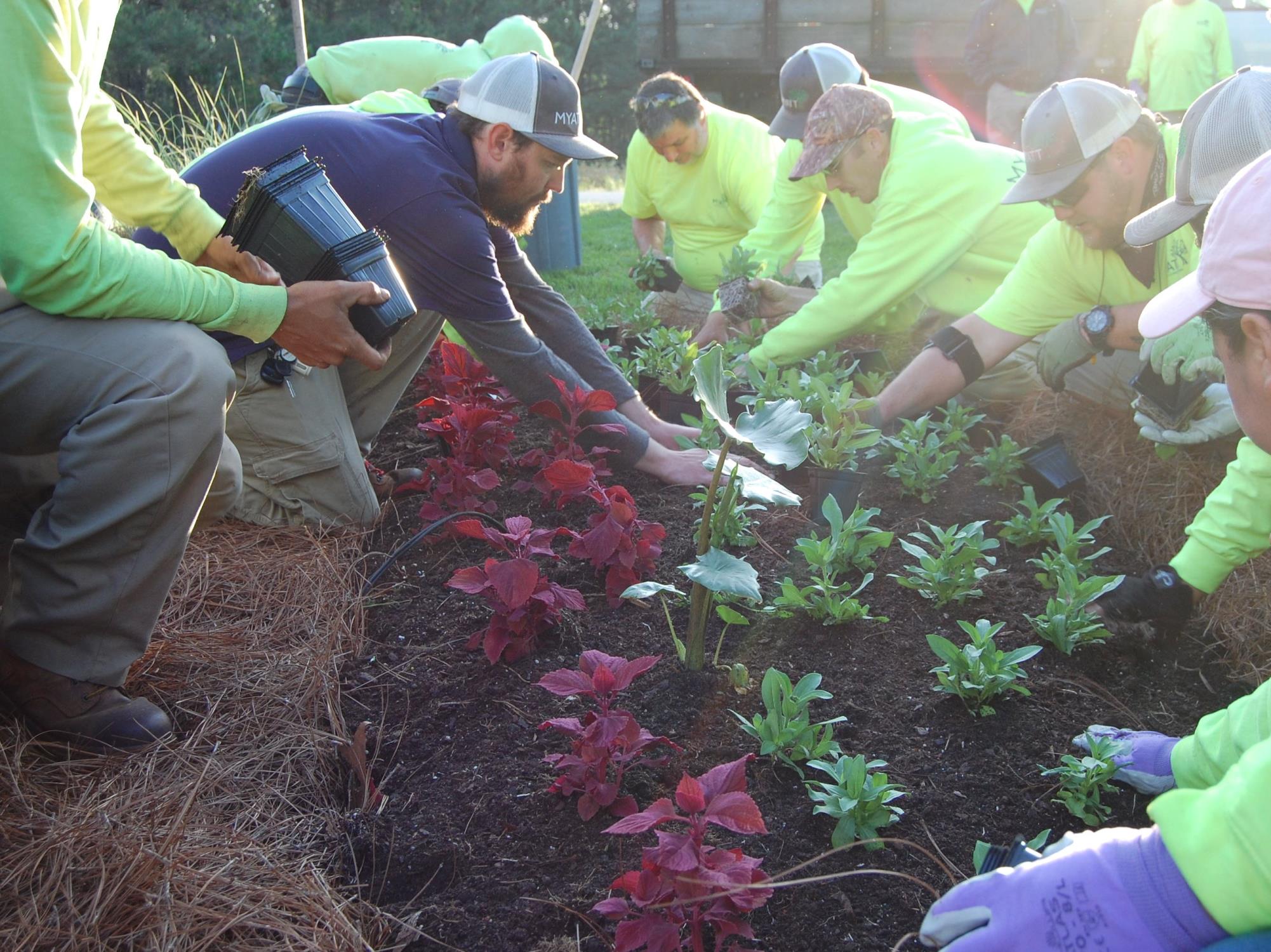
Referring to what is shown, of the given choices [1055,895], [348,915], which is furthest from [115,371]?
[1055,895]

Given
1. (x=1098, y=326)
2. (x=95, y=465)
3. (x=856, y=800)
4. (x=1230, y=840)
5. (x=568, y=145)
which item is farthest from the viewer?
(x=1098, y=326)

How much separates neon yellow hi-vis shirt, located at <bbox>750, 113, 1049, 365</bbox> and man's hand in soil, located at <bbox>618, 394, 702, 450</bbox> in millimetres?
708

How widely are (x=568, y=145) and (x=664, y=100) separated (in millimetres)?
2238

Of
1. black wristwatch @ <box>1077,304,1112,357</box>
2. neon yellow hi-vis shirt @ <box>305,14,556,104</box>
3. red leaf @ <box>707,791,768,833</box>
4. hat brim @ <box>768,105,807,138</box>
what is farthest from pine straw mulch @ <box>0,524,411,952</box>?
neon yellow hi-vis shirt @ <box>305,14,556,104</box>

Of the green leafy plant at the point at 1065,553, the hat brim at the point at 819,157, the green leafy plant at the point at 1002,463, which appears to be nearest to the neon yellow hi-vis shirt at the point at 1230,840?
the green leafy plant at the point at 1065,553

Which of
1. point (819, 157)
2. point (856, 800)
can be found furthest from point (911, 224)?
point (856, 800)

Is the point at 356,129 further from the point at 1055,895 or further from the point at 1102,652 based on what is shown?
the point at 1055,895

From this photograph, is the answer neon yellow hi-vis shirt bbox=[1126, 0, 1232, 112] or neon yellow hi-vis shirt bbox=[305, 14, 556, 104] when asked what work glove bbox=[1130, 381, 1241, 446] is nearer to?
neon yellow hi-vis shirt bbox=[305, 14, 556, 104]

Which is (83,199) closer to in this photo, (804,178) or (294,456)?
(294,456)

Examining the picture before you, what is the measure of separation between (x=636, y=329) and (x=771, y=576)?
7.90ft

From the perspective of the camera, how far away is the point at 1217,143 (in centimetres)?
224

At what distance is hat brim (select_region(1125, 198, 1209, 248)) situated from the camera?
227 centimetres

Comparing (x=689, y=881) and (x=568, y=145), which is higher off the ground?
(x=568, y=145)

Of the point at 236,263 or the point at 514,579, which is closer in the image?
the point at 514,579
